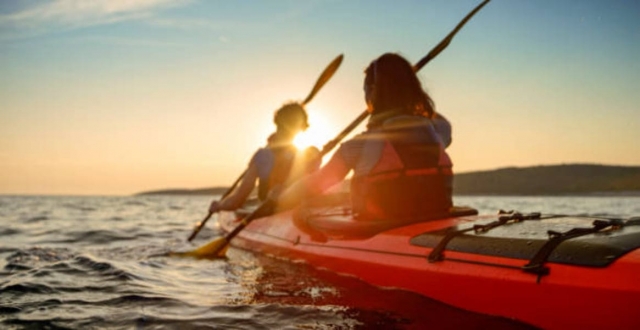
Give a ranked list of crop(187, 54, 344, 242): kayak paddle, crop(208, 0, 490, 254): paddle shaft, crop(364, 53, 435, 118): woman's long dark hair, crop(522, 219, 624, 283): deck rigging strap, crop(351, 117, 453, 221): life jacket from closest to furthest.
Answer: crop(522, 219, 624, 283): deck rigging strap → crop(351, 117, 453, 221): life jacket → crop(364, 53, 435, 118): woman's long dark hair → crop(208, 0, 490, 254): paddle shaft → crop(187, 54, 344, 242): kayak paddle

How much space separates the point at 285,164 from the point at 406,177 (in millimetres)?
3802

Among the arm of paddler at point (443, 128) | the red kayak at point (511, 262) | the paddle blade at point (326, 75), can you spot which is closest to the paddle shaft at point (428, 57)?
the arm of paddler at point (443, 128)

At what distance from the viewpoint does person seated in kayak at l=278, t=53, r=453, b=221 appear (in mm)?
4078

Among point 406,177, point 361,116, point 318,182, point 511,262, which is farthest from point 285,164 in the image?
point 511,262

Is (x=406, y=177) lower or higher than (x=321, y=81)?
lower

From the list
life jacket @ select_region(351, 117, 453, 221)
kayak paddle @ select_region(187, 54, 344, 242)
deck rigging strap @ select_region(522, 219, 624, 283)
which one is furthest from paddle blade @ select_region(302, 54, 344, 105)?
deck rigging strap @ select_region(522, 219, 624, 283)

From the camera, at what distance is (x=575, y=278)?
2.52 m

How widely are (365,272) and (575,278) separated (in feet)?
6.19

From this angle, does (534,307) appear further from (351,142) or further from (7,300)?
(7,300)

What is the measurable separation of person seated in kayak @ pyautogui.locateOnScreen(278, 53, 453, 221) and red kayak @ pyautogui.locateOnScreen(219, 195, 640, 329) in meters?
0.17

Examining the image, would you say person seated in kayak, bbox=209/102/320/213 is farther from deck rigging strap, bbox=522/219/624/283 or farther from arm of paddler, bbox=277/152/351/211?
deck rigging strap, bbox=522/219/624/283

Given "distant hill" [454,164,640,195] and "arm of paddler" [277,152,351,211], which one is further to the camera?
"distant hill" [454,164,640,195]

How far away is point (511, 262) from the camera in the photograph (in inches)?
114

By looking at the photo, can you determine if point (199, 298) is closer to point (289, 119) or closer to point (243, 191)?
point (243, 191)
